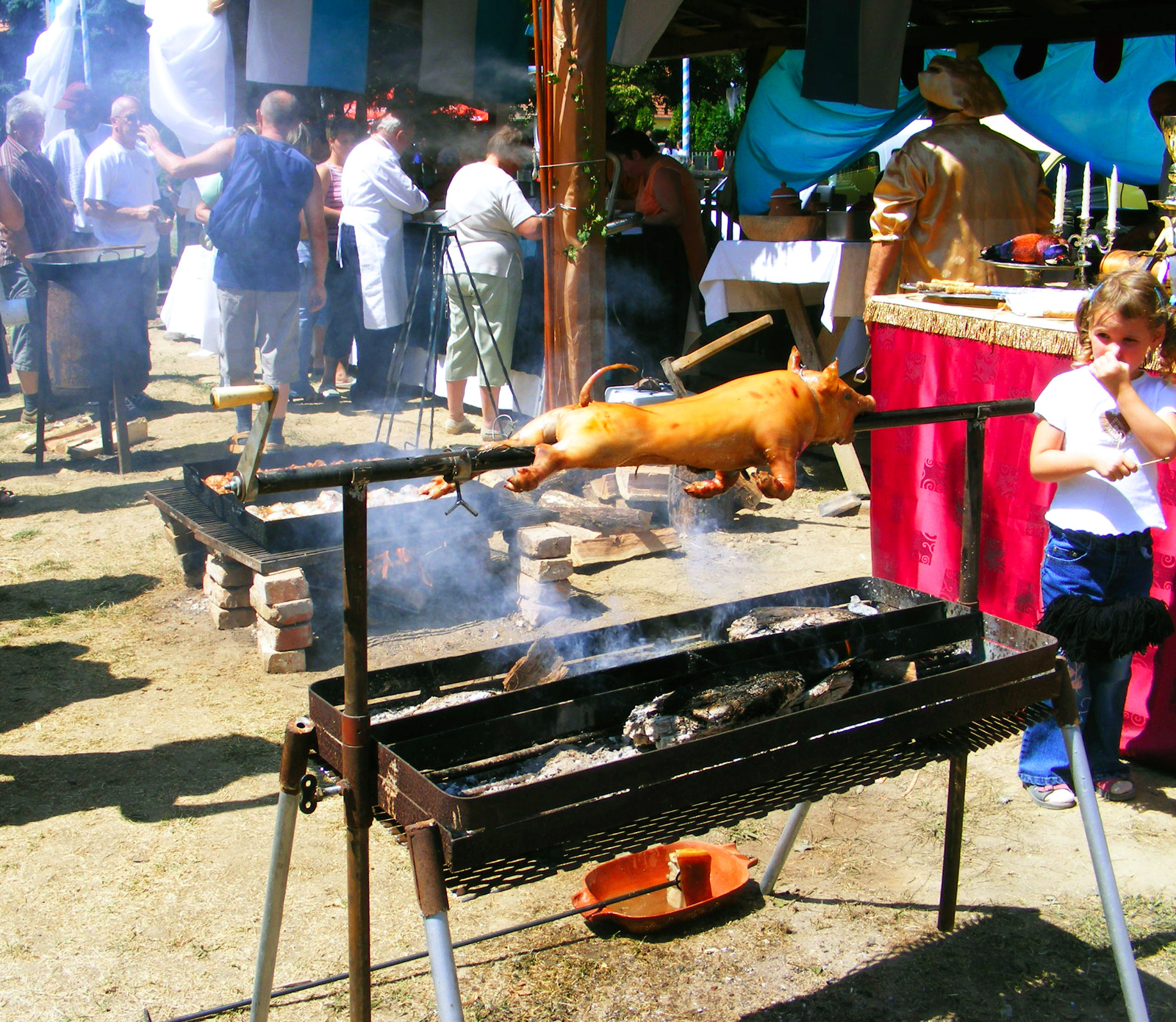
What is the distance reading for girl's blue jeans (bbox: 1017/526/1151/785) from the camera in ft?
10.2

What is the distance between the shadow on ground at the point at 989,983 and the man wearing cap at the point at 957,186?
144 inches

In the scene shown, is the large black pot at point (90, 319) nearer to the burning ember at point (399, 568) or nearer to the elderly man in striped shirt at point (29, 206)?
the elderly man in striped shirt at point (29, 206)

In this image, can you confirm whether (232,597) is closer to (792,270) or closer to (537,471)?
(537,471)

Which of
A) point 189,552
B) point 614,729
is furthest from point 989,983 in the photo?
point 189,552

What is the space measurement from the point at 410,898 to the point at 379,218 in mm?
6222

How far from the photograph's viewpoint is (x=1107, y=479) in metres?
2.96

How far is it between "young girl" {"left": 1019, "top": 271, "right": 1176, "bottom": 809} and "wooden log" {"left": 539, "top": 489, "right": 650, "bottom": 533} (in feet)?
9.22

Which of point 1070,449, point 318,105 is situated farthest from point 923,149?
point 318,105

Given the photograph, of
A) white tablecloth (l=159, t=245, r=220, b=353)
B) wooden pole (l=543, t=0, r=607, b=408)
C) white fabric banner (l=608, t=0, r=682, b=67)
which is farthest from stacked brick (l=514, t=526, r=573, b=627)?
white tablecloth (l=159, t=245, r=220, b=353)

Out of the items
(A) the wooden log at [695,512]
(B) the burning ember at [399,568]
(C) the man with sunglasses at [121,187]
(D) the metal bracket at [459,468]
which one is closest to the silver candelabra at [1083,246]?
(A) the wooden log at [695,512]

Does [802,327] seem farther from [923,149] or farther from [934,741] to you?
[934,741]

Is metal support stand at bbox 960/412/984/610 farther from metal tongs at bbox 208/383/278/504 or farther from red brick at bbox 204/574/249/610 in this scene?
red brick at bbox 204/574/249/610

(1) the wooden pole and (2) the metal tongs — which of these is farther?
(1) the wooden pole

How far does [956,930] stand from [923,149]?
4197mm
